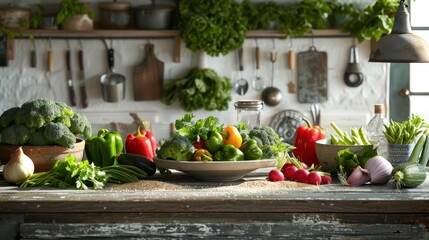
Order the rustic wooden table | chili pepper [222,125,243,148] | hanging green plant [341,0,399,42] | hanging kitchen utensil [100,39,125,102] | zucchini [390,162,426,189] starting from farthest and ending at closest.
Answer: hanging kitchen utensil [100,39,125,102], hanging green plant [341,0,399,42], chili pepper [222,125,243,148], zucchini [390,162,426,189], the rustic wooden table

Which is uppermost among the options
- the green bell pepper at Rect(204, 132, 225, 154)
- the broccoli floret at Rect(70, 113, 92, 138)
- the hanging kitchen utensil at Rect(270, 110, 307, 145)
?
the broccoli floret at Rect(70, 113, 92, 138)

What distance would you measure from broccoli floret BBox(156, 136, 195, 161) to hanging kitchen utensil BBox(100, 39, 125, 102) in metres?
3.58

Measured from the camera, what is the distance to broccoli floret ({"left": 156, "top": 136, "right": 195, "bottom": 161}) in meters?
3.70

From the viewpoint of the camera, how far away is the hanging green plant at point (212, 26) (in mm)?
6883

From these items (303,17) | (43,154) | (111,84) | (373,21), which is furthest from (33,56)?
(43,154)

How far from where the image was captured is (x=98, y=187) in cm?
359

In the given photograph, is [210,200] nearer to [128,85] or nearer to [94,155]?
[94,155]

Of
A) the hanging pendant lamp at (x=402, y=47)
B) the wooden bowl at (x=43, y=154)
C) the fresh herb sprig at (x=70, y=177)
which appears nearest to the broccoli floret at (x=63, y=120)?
the wooden bowl at (x=43, y=154)

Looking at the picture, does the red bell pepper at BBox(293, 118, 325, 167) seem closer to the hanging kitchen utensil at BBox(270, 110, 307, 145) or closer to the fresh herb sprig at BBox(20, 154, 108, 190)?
the fresh herb sprig at BBox(20, 154, 108, 190)

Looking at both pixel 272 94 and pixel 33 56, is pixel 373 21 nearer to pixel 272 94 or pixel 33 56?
pixel 272 94

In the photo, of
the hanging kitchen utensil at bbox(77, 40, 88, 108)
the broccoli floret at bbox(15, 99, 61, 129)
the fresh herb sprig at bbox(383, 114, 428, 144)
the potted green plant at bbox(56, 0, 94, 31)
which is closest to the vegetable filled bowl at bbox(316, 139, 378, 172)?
the fresh herb sprig at bbox(383, 114, 428, 144)

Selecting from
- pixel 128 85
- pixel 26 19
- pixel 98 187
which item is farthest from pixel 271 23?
pixel 98 187

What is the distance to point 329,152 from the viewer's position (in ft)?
13.0

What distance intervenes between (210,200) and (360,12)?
427 centimetres
